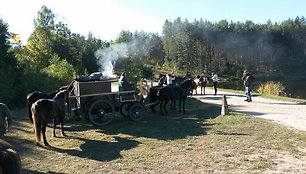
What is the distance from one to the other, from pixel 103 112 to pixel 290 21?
72.6 m

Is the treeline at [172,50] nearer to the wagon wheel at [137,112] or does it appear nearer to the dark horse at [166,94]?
the dark horse at [166,94]

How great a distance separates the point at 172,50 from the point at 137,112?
160 feet

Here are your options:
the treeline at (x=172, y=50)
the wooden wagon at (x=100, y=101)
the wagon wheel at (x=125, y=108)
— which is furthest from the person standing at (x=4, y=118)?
the treeline at (x=172, y=50)

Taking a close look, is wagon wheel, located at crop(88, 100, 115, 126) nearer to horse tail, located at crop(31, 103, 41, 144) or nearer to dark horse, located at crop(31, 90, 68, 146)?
dark horse, located at crop(31, 90, 68, 146)

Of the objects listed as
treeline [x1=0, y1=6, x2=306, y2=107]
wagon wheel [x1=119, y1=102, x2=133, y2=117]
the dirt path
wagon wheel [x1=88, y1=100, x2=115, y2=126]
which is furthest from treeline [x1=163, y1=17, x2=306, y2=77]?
wagon wheel [x1=88, y1=100, x2=115, y2=126]

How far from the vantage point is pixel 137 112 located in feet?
46.7

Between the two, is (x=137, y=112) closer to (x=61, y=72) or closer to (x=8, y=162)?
(x=8, y=162)

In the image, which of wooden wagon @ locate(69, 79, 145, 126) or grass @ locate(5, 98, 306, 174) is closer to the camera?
grass @ locate(5, 98, 306, 174)

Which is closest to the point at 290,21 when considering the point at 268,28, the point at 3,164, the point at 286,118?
the point at 268,28

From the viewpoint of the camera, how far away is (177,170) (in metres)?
7.77

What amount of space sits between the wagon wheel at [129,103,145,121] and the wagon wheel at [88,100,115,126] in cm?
81

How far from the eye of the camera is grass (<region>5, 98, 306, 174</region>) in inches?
318

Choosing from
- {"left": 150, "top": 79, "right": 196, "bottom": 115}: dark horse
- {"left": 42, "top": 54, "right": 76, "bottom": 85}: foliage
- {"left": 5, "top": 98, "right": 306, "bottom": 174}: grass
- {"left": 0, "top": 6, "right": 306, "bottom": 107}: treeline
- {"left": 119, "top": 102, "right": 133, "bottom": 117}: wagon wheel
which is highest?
{"left": 0, "top": 6, "right": 306, "bottom": 107}: treeline

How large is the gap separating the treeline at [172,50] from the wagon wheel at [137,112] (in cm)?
902
